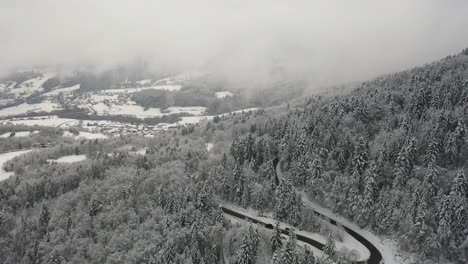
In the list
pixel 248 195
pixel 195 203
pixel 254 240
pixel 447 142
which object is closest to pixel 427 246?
pixel 447 142

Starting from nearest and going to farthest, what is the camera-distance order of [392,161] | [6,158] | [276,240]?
1. [276,240]
2. [392,161]
3. [6,158]

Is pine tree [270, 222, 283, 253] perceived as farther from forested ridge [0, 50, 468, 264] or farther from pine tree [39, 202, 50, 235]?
pine tree [39, 202, 50, 235]

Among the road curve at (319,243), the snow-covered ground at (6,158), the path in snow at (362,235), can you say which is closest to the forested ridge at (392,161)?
the path in snow at (362,235)

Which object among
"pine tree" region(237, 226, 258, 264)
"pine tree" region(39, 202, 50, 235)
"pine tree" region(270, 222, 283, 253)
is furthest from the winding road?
"pine tree" region(39, 202, 50, 235)

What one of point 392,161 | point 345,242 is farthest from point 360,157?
point 345,242

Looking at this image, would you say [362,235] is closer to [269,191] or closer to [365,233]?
[365,233]

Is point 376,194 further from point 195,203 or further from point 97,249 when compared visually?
point 97,249
